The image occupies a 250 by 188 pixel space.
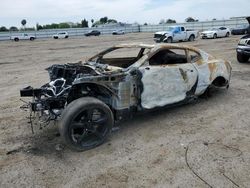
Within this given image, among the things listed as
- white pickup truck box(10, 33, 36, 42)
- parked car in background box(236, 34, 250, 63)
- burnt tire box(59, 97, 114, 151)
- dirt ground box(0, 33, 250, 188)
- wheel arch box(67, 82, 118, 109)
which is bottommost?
dirt ground box(0, 33, 250, 188)

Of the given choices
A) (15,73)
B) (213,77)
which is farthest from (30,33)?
(213,77)

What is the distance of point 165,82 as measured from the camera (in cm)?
562

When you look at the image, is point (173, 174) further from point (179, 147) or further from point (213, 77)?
point (213, 77)

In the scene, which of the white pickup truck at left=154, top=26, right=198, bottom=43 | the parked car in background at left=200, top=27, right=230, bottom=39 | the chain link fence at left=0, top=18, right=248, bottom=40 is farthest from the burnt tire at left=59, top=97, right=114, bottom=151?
the chain link fence at left=0, top=18, right=248, bottom=40

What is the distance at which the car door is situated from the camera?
5.37 meters

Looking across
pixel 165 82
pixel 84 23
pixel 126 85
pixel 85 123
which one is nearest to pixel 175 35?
pixel 165 82

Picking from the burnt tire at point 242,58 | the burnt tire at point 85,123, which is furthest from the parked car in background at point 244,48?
the burnt tire at point 85,123

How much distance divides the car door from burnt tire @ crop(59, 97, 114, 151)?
3.00 ft

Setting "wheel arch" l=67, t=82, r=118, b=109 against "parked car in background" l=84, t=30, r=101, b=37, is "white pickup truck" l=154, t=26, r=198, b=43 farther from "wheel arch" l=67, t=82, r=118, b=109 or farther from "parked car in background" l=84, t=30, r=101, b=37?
"parked car in background" l=84, t=30, r=101, b=37

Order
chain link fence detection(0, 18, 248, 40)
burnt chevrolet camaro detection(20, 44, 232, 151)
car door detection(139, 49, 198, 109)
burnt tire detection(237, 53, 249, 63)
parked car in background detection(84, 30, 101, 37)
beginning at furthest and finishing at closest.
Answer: parked car in background detection(84, 30, 101, 37), chain link fence detection(0, 18, 248, 40), burnt tire detection(237, 53, 249, 63), car door detection(139, 49, 198, 109), burnt chevrolet camaro detection(20, 44, 232, 151)

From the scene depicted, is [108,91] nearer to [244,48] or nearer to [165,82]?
[165,82]

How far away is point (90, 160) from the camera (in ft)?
14.3

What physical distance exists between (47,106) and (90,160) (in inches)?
Answer: 48.8

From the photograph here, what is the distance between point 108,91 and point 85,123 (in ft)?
2.32
